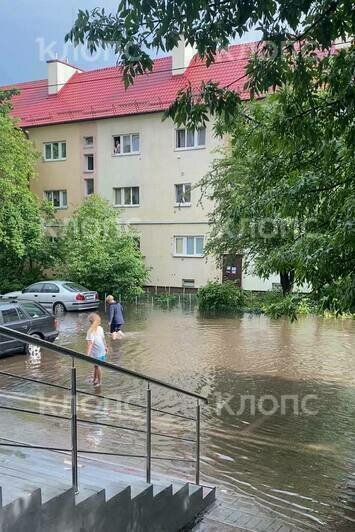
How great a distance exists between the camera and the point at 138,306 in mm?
25828

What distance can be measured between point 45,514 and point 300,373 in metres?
9.84

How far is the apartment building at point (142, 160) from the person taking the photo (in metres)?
30.0

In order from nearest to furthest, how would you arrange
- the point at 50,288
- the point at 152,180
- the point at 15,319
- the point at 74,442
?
the point at 74,442
the point at 15,319
the point at 50,288
the point at 152,180

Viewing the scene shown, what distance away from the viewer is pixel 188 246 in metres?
30.6

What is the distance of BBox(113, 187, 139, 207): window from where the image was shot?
32250 millimetres

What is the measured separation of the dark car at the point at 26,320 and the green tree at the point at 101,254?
1117 cm

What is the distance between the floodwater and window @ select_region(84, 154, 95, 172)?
18392 millimetres

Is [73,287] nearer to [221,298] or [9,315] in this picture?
[221,298]

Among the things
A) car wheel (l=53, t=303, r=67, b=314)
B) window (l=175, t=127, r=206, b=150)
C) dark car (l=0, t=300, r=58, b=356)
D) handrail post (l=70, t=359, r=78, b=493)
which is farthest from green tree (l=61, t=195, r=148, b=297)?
handrail post (l=70, t=359, r=78, b=493)

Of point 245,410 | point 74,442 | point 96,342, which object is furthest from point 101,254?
point 74,442

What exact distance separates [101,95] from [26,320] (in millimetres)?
24051

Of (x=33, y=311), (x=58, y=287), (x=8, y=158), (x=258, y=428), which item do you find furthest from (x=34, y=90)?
(x=258, y=428)

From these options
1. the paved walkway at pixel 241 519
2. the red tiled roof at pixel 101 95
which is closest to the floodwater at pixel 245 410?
the paved walkway at pixel 241 519

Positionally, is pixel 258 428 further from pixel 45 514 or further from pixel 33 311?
pixel 33 311
